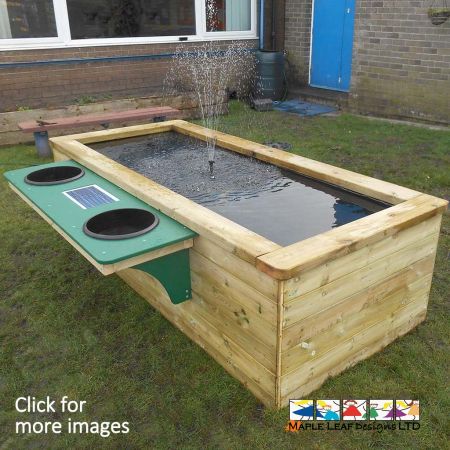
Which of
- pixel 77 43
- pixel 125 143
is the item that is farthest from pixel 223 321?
pixel 77 43

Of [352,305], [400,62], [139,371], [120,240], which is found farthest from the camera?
[400,62]

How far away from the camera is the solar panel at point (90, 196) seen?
2842 mm

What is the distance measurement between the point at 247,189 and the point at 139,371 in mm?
1459

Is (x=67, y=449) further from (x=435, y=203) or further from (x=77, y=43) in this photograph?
(x=77, y=43)

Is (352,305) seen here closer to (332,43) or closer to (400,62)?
(400,62)

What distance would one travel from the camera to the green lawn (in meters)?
2.27

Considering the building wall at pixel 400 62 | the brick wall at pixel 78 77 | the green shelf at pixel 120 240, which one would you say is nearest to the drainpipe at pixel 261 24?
the brick wall at pixel 78 77

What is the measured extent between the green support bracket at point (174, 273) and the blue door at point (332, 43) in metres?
7.15

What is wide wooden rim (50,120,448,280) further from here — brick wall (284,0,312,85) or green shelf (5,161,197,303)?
brick wall (284,0,312,85)

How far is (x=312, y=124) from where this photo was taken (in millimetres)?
7750

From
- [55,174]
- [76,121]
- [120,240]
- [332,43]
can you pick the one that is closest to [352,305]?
[120,240]

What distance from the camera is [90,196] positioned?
9.75ft

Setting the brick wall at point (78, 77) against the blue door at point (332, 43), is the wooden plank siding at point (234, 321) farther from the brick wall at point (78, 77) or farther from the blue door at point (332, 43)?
the blue door at point (332, 43)

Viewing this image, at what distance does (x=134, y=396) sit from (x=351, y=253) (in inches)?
51.5
